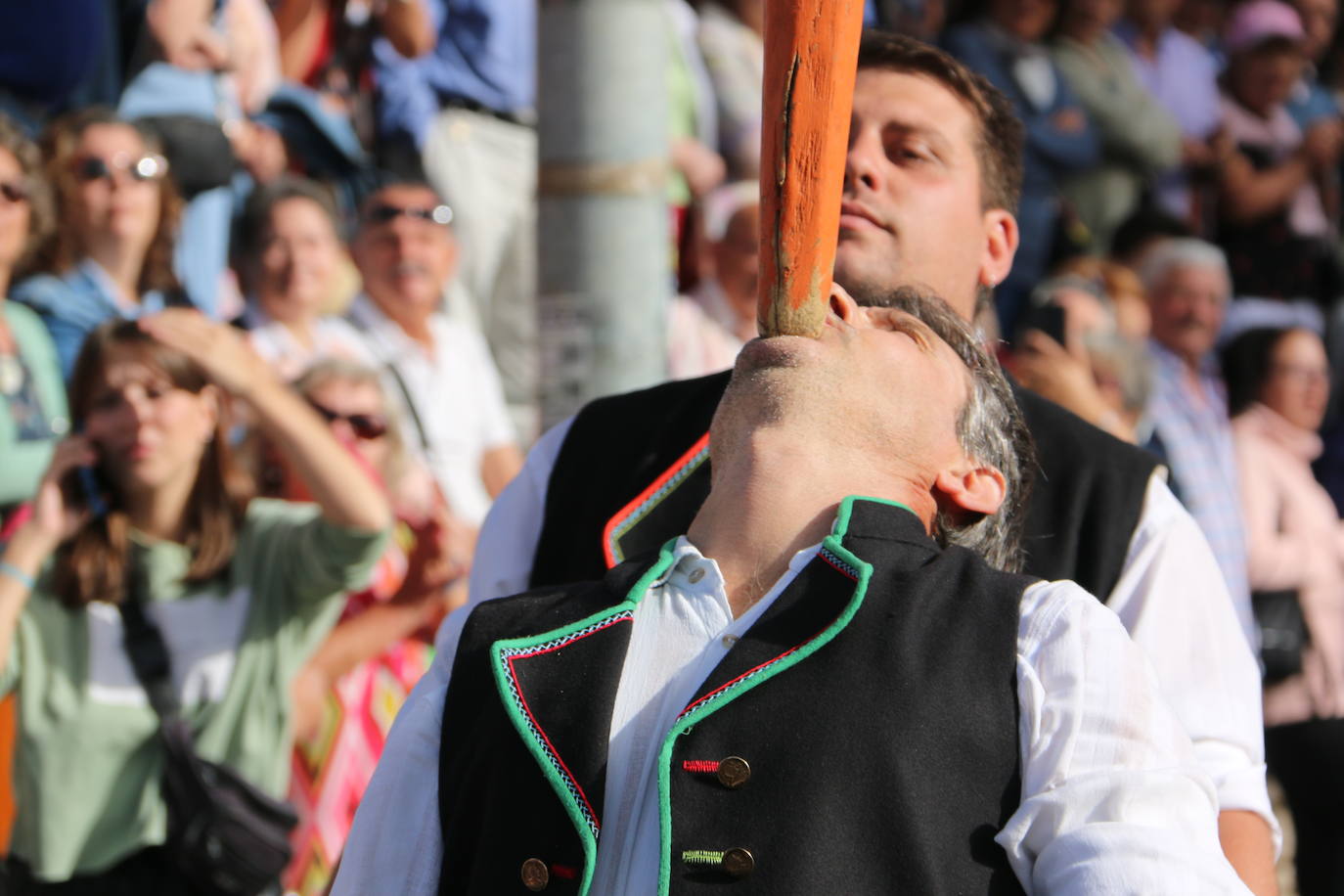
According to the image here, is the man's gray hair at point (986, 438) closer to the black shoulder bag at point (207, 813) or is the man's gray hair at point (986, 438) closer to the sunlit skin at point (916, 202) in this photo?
the sunlit skin at point (916, 202)

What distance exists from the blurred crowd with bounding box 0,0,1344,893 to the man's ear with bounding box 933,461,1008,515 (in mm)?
565

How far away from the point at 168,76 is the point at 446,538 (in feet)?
6.69

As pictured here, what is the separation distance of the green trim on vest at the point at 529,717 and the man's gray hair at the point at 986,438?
0.40 m

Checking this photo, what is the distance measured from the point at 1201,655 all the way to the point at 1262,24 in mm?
8096

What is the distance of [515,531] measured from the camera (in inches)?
102

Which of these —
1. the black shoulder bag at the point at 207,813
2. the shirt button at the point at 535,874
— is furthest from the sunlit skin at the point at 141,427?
the shirt button at the point at 535,874

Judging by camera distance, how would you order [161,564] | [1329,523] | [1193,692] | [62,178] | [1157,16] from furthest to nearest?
[1157,16] < [1329,523] < [62,178] < [161,564] < [1193,692]

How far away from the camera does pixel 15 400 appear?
14.3 ft

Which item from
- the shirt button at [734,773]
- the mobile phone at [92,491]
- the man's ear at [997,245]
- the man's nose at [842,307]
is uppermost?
the man's ear at [997,245]

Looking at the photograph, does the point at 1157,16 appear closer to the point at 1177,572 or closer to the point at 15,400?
the point at 15,400

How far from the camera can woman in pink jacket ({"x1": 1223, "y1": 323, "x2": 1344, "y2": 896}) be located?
5184mm

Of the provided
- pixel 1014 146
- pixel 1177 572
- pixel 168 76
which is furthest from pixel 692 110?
pixel 1177 572

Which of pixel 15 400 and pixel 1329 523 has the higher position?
pixel 15 400

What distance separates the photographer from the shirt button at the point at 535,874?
171 cm
